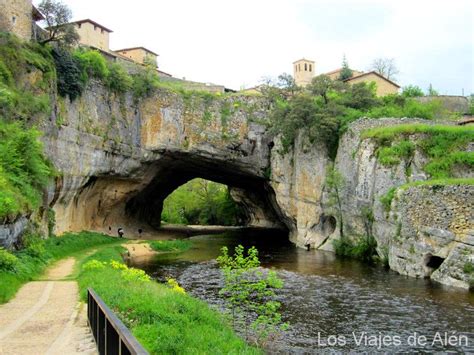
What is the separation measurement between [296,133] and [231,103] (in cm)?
761

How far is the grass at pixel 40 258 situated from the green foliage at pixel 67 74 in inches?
412

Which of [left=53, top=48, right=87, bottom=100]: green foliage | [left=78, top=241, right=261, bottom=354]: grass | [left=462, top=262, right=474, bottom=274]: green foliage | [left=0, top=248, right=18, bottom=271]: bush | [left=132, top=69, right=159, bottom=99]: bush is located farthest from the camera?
[left=132, top=69, right=159, bottom=99]: bush

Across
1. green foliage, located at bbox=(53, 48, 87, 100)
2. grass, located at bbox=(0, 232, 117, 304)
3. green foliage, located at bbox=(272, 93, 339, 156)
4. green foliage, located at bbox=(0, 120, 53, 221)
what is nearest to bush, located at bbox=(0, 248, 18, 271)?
grass, located at bbox=(0, 232, 117, 304)

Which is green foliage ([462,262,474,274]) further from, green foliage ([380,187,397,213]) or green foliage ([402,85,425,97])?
green foliage ([402,85,425,97])

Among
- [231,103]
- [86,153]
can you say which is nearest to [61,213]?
[86,153]

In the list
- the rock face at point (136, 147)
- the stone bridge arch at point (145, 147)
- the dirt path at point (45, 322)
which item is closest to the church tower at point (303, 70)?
the rock face at point (136, 147)

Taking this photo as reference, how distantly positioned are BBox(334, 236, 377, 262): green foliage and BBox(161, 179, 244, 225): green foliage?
144ft

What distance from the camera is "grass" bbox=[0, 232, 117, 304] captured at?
45.9 feet

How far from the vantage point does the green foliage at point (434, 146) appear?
2483cm

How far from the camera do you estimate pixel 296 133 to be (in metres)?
39.5

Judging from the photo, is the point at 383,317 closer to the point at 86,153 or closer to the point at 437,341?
the point at 437,341

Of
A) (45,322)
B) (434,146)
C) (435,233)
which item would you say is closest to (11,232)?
(45,322)

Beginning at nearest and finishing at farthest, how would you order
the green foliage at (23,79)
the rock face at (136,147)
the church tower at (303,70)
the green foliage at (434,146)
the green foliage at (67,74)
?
the green foliage at (23,79)
the green foliage at (434,146)
the green foliage at (67,74)
the rock face at (136,147)
the church tower at (303,70)

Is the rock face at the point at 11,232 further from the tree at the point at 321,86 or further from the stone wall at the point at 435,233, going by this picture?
the tree at the point at 321,86
